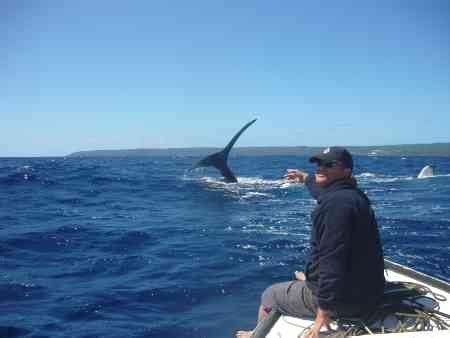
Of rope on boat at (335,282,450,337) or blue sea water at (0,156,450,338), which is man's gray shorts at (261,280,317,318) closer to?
rope on boat at (335,282,450,337)

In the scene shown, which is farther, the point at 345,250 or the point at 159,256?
the point at 159,256

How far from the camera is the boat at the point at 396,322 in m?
4.56

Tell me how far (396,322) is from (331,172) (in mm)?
1781

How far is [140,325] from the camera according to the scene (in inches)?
288

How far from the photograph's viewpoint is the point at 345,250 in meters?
4.31

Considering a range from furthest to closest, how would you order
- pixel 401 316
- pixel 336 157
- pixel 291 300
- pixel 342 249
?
pixel 291 300
pixel 401 316
pixel 336 157
pixel 342 249

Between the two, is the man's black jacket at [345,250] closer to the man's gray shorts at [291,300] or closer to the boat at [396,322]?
the boat at [396,322]

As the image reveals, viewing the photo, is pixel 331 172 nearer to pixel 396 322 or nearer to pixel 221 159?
pixel 396 322

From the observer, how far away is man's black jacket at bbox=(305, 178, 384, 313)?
14.1 ft

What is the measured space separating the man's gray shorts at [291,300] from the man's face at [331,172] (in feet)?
4.31

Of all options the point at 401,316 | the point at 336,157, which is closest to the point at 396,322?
the point at 401,316

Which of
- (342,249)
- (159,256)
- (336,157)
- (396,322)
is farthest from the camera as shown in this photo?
(159,256)

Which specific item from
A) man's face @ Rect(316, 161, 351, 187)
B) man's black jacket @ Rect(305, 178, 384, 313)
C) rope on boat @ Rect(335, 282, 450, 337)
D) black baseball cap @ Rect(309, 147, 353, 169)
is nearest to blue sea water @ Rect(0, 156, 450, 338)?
rope on boat @ Rect(335, 282, 450, 337)

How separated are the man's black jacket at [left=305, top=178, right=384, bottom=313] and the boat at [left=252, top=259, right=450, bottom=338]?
0.24 metres
